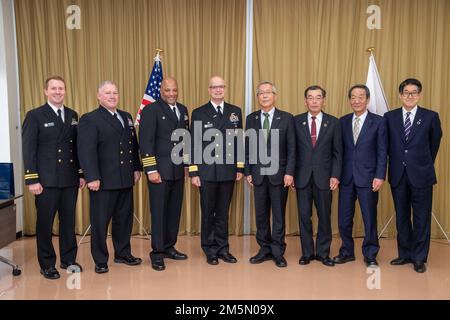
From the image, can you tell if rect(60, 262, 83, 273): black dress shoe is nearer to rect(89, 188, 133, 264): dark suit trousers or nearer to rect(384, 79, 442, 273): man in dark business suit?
rect(89, 188, 133, 264): dark suit trousers

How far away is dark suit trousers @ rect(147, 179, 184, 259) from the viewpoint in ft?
12.7

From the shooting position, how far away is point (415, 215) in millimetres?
3873

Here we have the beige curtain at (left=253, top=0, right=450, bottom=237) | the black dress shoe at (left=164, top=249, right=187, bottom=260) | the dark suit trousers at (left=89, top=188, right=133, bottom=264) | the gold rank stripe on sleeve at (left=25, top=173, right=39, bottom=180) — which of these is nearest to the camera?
the gold rank stripe on sleeve at (left=25, top=173, right=39, bottom=180)

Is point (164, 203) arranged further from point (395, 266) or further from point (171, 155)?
point (395, 266)

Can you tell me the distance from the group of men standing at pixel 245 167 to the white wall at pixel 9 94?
1472mm

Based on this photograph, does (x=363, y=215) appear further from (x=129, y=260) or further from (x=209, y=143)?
(x=129, y=260)

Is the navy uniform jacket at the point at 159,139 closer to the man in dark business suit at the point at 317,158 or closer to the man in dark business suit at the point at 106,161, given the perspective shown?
the man in dark business suit at the point at 106,161

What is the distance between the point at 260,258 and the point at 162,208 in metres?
1.02

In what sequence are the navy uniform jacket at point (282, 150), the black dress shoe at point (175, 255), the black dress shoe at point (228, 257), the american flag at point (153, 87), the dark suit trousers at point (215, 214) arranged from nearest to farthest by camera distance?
1. the navy uniform jacket at point (282, 150)
2. the dark suit trousers at point (215, 214)
3. the black dress shoe at point (228, 257)
4. the black dress shoe at point (175, 255)
5. the american flag at point (153, 87)

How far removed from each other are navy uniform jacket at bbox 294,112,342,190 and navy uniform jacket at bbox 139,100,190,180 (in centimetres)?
107

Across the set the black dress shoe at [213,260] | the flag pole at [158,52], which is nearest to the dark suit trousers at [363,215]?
the black dress shoe at [213,260]

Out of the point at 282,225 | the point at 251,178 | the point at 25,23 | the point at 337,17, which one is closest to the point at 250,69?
the point at 337,17

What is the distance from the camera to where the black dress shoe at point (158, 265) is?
3.85m

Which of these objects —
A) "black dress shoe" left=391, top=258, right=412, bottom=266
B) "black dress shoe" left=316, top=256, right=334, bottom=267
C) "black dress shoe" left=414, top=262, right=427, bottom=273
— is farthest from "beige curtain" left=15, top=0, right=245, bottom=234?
Result: "black dress shoe" left=414, top=262, right=427, bottom=273
